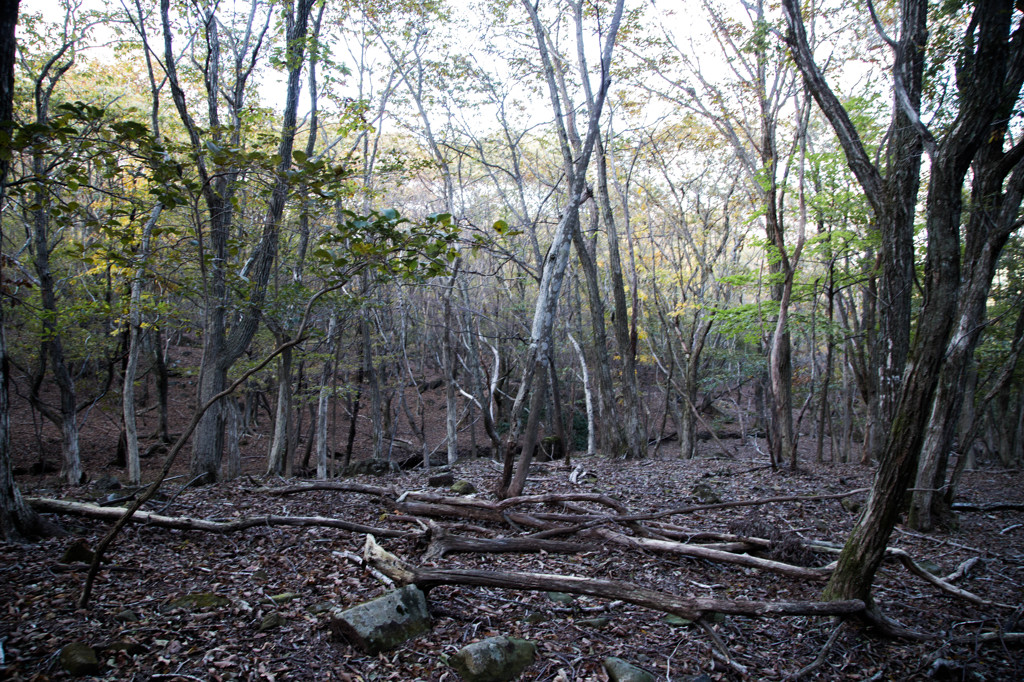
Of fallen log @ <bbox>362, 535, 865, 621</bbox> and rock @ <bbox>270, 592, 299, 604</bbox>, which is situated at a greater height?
fallen log @ <bbox>362, 535, 865, 621</bbox>

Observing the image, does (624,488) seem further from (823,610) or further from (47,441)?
(47,441)

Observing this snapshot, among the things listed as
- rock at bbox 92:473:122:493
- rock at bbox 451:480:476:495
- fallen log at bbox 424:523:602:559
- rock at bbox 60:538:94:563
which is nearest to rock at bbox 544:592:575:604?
fallen log at bbox 424:523:602:559

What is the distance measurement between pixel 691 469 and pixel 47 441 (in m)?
19.3

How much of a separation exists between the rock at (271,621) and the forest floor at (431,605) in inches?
1.3

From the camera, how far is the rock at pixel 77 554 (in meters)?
4.10

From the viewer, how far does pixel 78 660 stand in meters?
2.98

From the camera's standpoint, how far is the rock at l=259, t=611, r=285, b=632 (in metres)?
3.64

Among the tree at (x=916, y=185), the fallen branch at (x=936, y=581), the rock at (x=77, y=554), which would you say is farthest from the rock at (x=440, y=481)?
the fallen branch at (x=936, y=581)

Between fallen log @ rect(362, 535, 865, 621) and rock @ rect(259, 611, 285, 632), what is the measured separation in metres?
0.76

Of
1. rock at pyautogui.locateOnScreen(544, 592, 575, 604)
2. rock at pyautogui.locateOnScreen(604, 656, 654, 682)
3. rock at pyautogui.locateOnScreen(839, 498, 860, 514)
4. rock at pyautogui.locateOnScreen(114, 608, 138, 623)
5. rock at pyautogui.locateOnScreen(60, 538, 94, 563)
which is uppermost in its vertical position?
rock at pyautogui.locateOnScreen(60, 538, 94, 563)

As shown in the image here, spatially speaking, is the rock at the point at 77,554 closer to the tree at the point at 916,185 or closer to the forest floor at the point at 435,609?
the forest floor at the point at 435,609

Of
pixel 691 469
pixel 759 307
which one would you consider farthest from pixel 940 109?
pixel 691 469

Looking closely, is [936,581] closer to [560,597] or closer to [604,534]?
[604,534]

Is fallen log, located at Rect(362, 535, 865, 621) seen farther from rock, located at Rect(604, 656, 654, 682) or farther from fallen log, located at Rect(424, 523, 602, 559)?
fallen log, located at Rect(424, 523, 602, 559)
